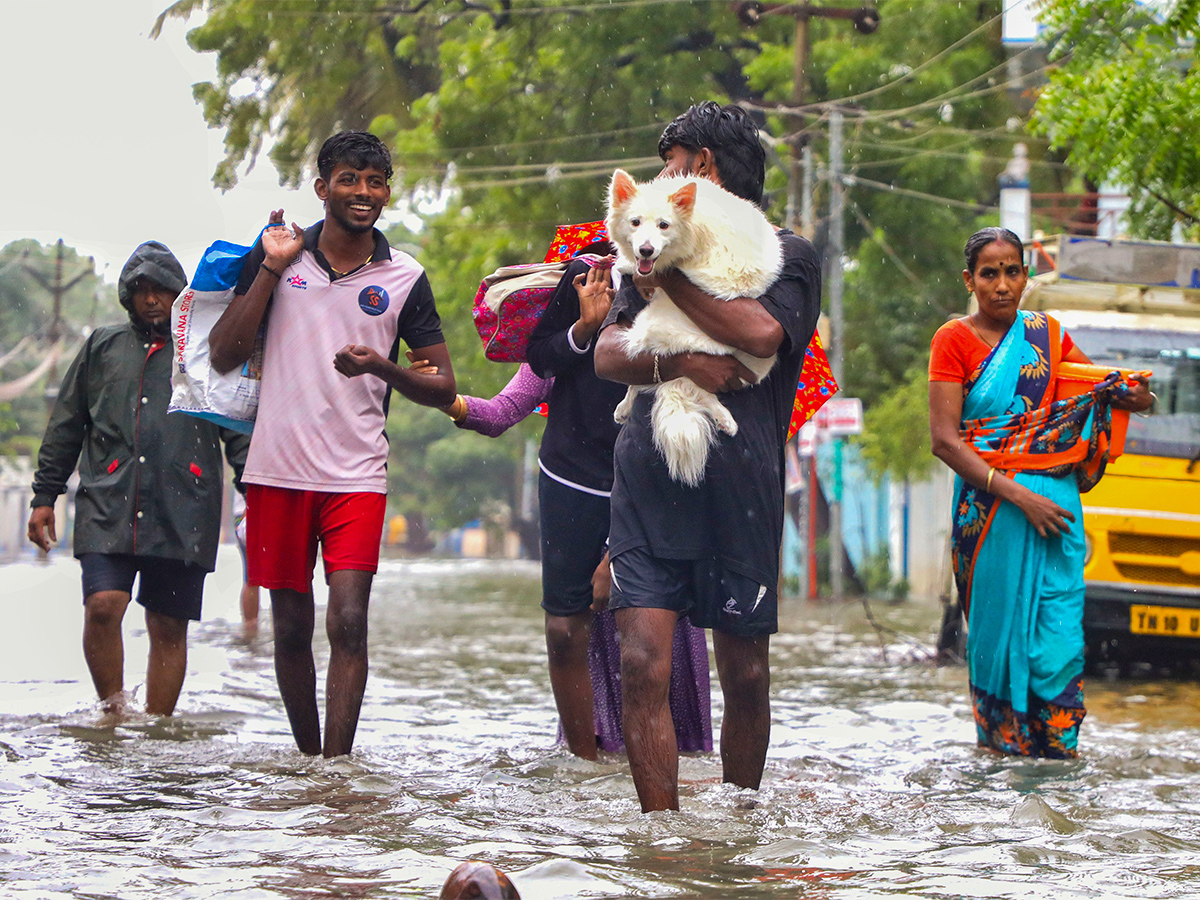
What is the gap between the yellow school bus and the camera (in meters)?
9.68

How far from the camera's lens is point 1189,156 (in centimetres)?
909

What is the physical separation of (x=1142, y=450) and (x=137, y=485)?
662 cm

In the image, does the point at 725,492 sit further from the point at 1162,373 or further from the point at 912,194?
the point at 912,194

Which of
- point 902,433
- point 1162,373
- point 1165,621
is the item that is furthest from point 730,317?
point 902,433

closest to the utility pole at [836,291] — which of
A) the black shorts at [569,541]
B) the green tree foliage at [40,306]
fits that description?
the black shorts at [569,541]

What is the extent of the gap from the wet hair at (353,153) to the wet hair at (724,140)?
114 cm

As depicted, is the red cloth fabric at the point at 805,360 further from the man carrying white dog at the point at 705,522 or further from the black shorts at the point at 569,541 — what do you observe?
the man carrying white dog at the point at 705,522

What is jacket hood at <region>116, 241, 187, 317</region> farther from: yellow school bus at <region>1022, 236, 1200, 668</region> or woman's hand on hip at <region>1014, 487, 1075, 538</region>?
yellow school bus at <region>1022, 236, 1200, 668</region>

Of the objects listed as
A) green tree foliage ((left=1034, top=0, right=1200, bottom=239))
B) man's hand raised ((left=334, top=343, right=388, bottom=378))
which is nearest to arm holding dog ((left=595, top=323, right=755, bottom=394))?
man's hand raised ((left=334, top=343, right=388, bottom=378))

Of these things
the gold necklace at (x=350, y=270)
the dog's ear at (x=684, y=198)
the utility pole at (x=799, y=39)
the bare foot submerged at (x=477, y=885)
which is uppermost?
the utility pole at (x=799, y=39)

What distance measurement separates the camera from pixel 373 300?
5.17m

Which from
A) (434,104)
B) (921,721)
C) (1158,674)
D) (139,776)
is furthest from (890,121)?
(139,776)

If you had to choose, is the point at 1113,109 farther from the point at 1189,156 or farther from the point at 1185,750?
the point at 1185,750

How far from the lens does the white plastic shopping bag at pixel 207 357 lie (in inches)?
203
